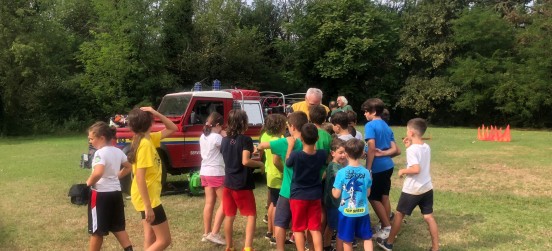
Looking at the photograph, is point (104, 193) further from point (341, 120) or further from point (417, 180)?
point (417, 180)

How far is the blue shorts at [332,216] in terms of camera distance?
4.81m

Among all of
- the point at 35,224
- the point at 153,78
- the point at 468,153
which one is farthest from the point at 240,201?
the point at 153,78

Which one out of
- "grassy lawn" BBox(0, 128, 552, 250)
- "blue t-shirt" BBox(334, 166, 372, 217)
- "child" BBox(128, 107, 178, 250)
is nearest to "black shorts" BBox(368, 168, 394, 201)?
"grassy lawn" BBox(0, 128, 552, 250)

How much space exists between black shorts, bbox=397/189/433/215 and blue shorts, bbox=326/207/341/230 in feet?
2.83

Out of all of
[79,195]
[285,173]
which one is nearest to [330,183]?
[285,173]

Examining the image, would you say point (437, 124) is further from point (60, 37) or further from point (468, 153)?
point (60, 37)

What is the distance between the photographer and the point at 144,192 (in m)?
4.14

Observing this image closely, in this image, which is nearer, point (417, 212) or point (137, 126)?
point (137, 126)

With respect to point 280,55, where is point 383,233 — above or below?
below

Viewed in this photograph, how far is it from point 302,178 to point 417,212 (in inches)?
134

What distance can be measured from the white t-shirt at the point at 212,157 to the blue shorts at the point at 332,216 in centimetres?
153

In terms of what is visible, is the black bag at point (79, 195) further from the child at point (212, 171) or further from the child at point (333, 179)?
the child at point (333, 179)

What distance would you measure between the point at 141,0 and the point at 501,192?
93.5ft

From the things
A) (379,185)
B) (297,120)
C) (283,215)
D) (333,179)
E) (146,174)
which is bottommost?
(283,215)
